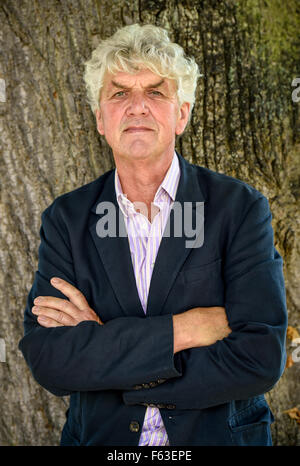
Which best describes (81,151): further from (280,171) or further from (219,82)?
(280,171)

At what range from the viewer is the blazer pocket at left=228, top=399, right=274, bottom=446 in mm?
2160

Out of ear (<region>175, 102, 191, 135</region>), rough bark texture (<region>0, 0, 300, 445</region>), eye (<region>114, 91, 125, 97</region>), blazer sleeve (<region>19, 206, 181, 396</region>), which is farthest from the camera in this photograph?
rough bark texture (<region>0, 0, 300, 445</region>)

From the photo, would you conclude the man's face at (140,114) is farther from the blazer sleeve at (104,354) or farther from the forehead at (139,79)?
the blazer sleeve at (104,354)

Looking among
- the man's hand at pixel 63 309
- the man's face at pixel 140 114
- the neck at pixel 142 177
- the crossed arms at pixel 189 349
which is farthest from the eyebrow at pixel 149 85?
the man's hand at pixel 63 309

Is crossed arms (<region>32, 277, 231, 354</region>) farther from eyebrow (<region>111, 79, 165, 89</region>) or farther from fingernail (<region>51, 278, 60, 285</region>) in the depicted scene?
eyebrow (<region>111, 79, 165, 89</region>)

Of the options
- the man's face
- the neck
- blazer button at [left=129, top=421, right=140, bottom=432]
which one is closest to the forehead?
the man's face

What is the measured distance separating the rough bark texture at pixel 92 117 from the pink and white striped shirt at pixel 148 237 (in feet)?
1.77

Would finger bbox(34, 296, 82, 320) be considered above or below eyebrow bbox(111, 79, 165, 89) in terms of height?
below

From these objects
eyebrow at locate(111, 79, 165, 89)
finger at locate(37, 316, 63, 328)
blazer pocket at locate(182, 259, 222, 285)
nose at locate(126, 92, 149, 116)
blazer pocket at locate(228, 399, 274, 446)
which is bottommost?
blazer pocket at locate(228, 399, 274, 446)

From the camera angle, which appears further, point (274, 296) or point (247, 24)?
point (247, 24)

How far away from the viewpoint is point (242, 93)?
2867 millimetres

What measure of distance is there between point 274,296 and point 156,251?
1.93ft

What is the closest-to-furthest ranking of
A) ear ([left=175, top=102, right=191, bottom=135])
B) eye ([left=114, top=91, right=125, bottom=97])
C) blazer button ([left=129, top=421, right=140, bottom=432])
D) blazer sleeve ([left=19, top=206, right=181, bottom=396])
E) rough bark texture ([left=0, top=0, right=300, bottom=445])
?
blazer sleeve ([left=19, top=206, right=181, bottom=396]), blazer button ([left=129, top=421, right=140, bottom=432]), eye ([left=114, top=91, right=125, bottom=97]), ear ([left=175, top=102, right=191, bottom=135]), rough bark texture ([left=0, top=0, right=300, bottom=445])
